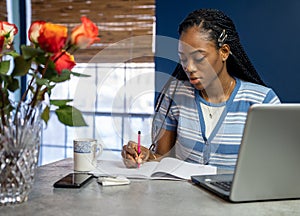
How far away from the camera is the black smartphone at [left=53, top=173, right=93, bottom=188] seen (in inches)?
45.2

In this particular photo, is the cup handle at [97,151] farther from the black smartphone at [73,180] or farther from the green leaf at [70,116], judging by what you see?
the green leaf at [70,116]

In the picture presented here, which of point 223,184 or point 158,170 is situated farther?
point 158,170

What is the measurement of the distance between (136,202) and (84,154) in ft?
1.28

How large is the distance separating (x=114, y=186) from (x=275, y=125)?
479 millimetres

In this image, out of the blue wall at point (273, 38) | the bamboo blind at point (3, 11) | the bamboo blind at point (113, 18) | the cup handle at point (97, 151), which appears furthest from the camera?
the bamboo blind at point (3, 11)

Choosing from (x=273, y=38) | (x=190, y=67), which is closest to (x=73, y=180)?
(x=190, y=67)

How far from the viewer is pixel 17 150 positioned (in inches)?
37.8

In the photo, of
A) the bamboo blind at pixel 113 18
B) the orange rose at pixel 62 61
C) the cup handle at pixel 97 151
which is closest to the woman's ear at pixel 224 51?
the cup handle at pixel 97 151

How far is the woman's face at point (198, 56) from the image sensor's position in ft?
5.26

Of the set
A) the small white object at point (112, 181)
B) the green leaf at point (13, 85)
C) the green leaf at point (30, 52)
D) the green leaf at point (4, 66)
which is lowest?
the small white object at point (112, 181)

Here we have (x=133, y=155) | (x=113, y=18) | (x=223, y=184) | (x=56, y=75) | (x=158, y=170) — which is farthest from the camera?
(x=113, y=18)

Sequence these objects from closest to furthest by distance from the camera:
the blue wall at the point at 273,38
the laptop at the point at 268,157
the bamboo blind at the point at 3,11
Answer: the laptop at the point at 268,157, the blue wall at the point at 273,38, the bamboo blind at the point at 3,11

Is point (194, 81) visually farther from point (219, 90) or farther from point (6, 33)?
point (6, 33)

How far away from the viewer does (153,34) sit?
3125 mm
